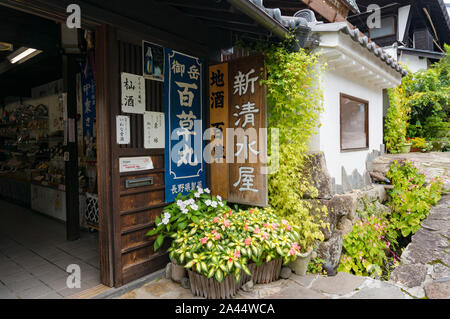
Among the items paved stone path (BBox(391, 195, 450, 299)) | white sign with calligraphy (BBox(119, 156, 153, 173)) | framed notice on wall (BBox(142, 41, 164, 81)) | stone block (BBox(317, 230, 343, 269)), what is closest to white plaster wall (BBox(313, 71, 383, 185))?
stone block (BBox(317, 230, 343, 269))

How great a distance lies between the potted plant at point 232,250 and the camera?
12.3 feet

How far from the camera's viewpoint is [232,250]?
3852 millimetres

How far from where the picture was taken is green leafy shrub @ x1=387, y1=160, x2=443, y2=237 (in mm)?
7012

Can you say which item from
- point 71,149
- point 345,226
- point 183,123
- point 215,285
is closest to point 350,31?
point 183,123

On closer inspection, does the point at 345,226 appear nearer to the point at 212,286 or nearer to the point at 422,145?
the point at 212,286

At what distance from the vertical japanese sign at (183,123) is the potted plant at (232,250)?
3.00ft

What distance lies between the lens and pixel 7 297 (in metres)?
3.89

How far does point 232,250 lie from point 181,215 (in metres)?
1.12

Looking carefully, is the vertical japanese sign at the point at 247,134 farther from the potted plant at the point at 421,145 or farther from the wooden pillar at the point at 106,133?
the potted plant at the point at 421,145

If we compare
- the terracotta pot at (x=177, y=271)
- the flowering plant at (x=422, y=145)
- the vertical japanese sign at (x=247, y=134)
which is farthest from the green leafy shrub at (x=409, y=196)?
the terracotta pot at (x=177, y=271)
